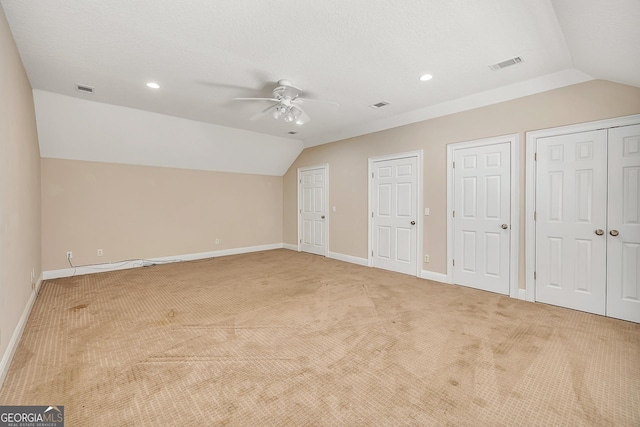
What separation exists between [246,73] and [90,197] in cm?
382

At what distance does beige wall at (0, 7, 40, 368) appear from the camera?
209cm

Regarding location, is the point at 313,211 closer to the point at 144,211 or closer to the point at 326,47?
the point at 144,211

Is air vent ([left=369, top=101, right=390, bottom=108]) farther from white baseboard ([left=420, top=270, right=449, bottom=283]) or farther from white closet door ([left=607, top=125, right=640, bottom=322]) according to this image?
white baseboard ([left=420, top=270, right=449, bottom=283])

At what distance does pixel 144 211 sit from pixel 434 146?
17.9ft

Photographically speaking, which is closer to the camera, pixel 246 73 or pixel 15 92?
pixel 15 92

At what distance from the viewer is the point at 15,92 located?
258 cm

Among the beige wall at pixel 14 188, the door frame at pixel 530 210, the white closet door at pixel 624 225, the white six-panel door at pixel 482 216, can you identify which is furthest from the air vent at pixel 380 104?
the beige wall at pixel 14 188

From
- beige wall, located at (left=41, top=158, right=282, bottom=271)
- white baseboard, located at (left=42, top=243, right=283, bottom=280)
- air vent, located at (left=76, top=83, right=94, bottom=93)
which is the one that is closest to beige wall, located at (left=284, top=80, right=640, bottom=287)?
beige wall, located at (left=41, top=158, right=282, bottom=271)

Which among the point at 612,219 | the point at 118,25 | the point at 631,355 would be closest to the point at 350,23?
the point at 118,25

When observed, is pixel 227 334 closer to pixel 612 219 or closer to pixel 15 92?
pixel 15 92

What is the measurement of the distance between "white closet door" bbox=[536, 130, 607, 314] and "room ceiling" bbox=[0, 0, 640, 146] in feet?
2.43

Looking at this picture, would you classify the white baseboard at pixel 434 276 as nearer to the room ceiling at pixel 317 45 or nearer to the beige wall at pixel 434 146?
the beige wall at pixel 434 146

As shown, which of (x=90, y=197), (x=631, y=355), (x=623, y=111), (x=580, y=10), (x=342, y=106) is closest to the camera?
(x=580, y=10)

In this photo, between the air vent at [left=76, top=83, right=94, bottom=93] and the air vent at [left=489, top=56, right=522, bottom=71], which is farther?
the air vent at [left=76, top=83, right=94, bottom=93]
